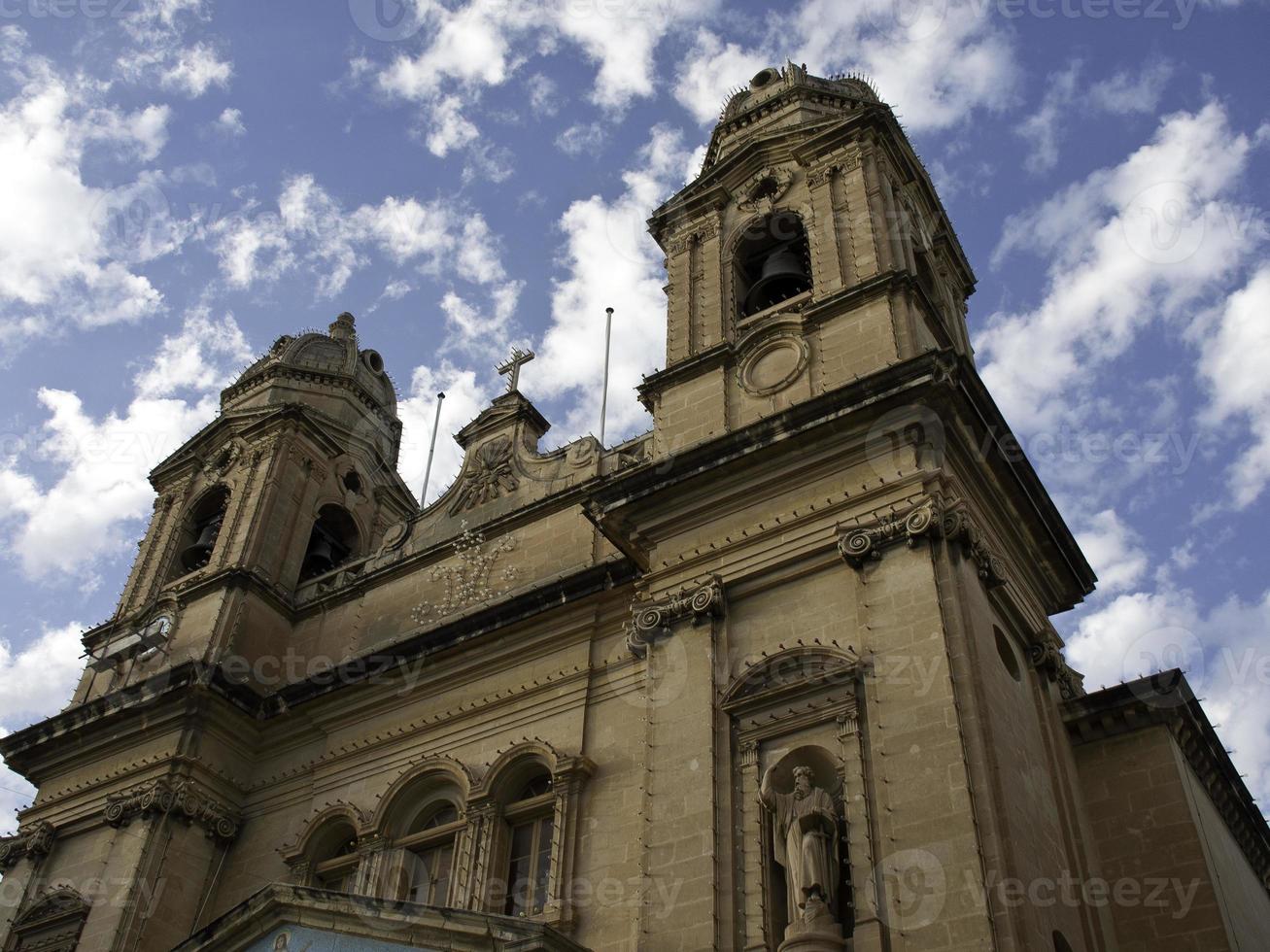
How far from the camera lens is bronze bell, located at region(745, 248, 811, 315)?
21688 mm

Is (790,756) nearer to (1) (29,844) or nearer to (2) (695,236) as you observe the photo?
(2) (695,236)

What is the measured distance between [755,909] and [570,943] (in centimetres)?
201

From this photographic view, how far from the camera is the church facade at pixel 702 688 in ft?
45.6

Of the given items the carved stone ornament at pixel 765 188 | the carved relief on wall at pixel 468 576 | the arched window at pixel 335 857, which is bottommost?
the arched window at pixel 335 857

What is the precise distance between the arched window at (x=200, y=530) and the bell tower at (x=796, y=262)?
1099 cm

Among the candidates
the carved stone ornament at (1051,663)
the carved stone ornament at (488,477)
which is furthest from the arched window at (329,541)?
the carved stone ornament at (1051,663)

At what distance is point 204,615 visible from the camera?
24250mm

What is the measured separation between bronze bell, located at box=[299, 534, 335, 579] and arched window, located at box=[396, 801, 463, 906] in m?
9.23

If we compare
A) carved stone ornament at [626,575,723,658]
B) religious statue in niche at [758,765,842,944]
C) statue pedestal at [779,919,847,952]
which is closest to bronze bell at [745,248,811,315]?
carved stone ornament at [626,575,723,658]

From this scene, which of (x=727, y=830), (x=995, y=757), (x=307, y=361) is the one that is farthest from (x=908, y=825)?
(x=307, y=361)

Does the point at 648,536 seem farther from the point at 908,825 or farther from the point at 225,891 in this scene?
the point at 225,891

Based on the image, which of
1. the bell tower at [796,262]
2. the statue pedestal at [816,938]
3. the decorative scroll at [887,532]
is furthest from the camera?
the bell tower at [796,262]

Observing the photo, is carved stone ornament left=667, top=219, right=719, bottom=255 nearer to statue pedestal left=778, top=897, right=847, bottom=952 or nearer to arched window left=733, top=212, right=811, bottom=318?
arched window left=733, top=212, right=811, bottom=318

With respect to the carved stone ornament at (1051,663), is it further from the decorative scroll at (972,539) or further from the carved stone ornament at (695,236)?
the carved stone ornament at (695,236)
